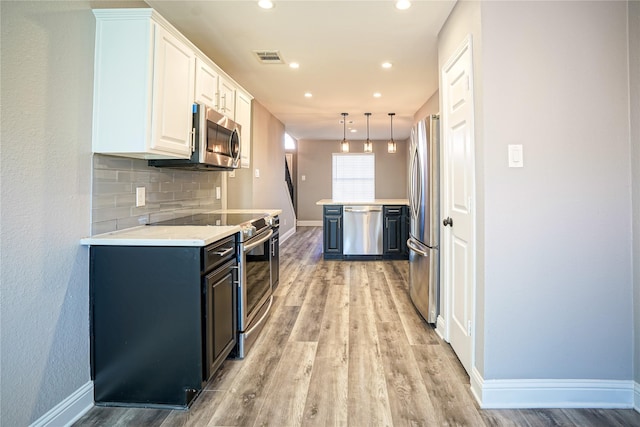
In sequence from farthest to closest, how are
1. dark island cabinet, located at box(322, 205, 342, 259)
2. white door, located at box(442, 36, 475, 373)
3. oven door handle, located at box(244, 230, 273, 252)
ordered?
dark island cabinet, located at box(322, 205, 342, 259)
oven door handle, located at box(244, 230, 273, 252)
white door, located at box(442, 36, 475, 373)

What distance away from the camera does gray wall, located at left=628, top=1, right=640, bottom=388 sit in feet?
5.85

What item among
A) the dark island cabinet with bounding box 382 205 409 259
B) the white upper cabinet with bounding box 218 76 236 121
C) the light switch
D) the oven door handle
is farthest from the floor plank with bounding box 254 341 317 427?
the dark island cabinet with bounding box 382 205 409 259

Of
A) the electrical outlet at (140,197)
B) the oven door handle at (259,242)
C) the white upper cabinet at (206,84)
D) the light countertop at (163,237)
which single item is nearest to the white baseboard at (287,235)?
the oven door handle at (259,242)

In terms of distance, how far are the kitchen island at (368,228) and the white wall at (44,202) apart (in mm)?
4002

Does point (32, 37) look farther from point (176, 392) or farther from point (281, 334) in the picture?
point (281, 334)

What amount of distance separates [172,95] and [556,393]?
270cm

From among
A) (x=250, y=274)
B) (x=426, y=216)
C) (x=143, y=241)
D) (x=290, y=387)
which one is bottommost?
(x=290, y=387)

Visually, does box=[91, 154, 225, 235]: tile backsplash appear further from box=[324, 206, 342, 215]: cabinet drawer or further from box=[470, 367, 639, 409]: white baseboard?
box=[324, 206, 342, 215]: cabinet drawer

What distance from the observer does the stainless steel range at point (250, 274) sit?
2.38 m

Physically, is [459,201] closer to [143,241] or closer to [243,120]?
[143,241]

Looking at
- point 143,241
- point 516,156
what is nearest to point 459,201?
point 516,156

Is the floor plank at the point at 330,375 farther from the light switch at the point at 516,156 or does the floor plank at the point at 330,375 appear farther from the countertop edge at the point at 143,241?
the light switch at the point at 516,156

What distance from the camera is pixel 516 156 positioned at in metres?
1.84

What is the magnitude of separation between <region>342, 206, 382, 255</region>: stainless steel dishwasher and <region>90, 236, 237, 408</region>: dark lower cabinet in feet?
12.9
